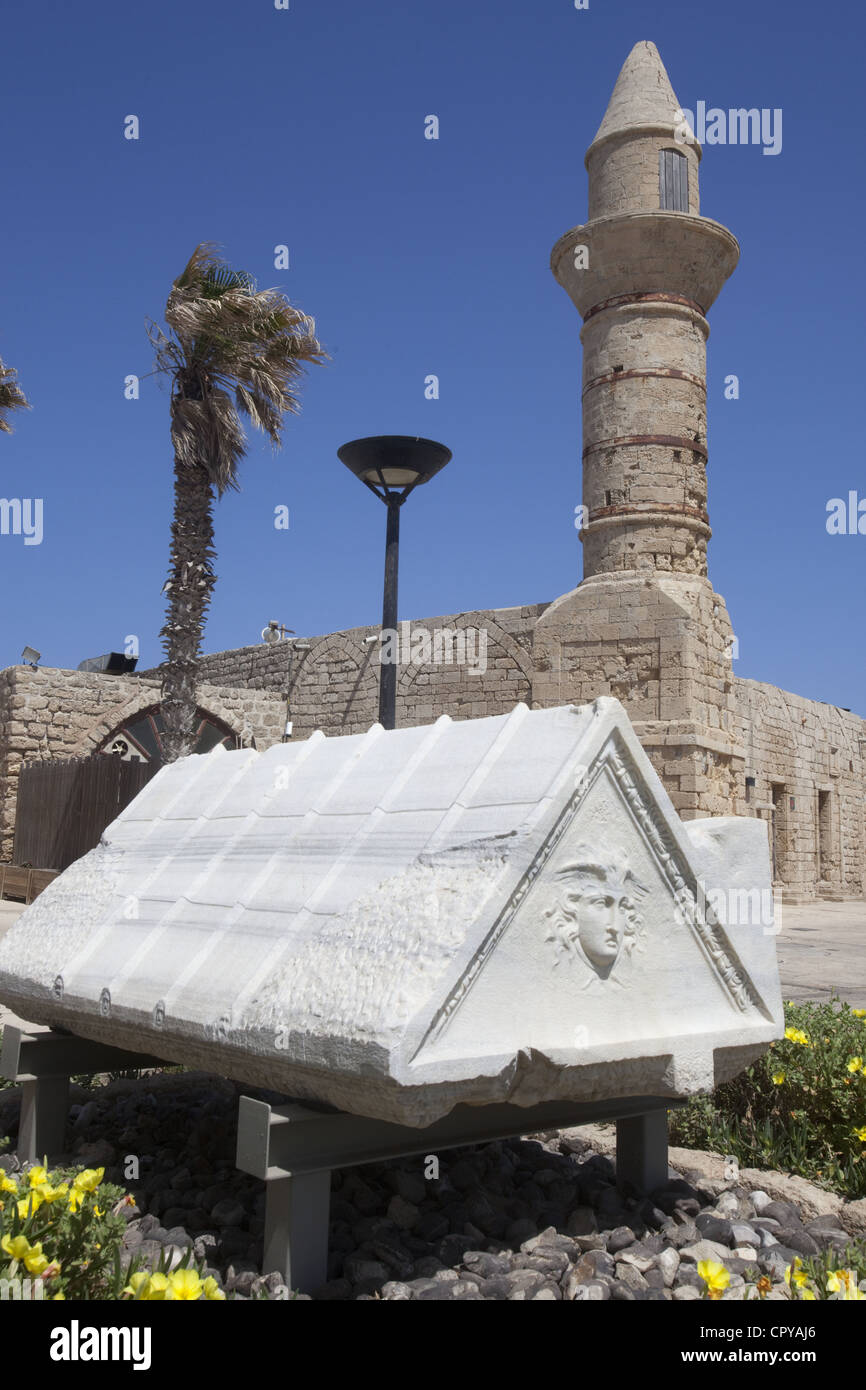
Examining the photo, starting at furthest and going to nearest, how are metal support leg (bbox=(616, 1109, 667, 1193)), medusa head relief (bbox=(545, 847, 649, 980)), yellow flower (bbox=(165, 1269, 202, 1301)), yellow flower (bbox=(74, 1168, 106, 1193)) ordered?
metal support leg (bbox=(616, 1109, 667, 1193)) < medusa head relief (bbox=(545, 847, 649, 980)) < yellow flower (bbox=(74, 1168, 106, 1193)) < yellow flower (bbox=(165, 1269, 202, 1301))

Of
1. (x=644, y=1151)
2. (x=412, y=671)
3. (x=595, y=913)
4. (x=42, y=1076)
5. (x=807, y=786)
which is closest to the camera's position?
(x=595, y=913)

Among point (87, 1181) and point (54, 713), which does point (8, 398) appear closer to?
point (54, 713)

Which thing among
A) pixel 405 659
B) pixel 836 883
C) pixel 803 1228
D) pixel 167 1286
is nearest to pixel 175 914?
pixel 167 1286

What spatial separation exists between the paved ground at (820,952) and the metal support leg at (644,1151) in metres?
3.88

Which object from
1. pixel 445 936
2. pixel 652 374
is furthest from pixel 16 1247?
pixel 652 374

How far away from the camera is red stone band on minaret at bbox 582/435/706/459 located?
468 inches

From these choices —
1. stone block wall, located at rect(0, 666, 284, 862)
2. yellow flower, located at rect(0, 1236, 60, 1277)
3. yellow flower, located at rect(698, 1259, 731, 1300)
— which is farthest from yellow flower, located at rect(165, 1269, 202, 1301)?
stone block wall, located at rect(0, 666, 284, 862)

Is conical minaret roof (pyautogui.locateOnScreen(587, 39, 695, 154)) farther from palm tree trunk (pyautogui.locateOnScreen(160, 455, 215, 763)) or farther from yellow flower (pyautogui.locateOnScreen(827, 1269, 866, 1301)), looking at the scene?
yellow flower (pyautogui.locateOnScreen(827, 1269, 866, 1301))

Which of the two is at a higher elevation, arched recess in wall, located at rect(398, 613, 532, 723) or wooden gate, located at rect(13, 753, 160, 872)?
arched recess in wall, located at rect(398, 613, 532, 723)

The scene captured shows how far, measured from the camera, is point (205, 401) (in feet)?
36.9

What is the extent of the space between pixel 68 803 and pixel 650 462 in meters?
8.00

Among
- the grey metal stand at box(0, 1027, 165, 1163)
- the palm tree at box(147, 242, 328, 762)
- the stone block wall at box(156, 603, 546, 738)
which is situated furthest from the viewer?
the stone block wall at box(156, 603, 546, 738)

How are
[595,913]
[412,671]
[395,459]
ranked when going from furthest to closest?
[412,671], [395,459], [595,913]

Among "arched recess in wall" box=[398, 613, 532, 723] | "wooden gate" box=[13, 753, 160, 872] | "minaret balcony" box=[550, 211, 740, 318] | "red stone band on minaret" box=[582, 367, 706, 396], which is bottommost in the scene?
"wooden gate" box=[13, 753, 160, 872]
